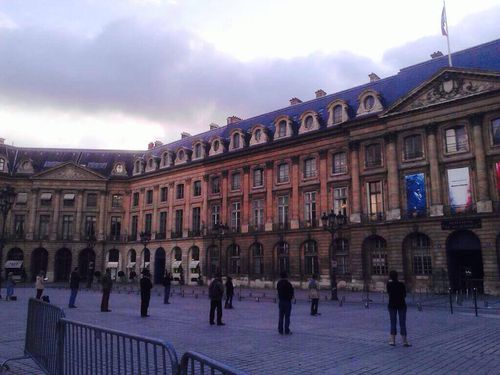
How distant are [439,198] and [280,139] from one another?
16748mm

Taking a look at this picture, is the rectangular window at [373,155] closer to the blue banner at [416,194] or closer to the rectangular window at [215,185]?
the blue banner at [416,194]

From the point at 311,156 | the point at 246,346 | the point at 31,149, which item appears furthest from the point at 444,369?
the point at 31,149

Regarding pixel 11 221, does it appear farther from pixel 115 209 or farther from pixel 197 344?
pixel 197 344

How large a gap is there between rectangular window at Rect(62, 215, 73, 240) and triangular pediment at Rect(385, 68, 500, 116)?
4351 cm

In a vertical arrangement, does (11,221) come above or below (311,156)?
below

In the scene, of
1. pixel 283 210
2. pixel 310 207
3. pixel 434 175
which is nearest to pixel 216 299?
pixel 434 175

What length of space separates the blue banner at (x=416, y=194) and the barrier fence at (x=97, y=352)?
98.3 ft

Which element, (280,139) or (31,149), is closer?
(280,139)

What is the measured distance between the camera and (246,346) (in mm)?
10594

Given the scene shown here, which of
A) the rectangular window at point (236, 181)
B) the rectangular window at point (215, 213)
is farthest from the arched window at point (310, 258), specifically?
the rectangular window at point (215, 213)

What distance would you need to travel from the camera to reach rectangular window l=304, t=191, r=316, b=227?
4022 centimetres

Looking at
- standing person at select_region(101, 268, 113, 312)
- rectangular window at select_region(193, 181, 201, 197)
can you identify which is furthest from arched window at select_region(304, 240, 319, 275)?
standing person at select_region(101, 268, 113, 312)

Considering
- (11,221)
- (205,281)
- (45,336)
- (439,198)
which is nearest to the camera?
(45,336)

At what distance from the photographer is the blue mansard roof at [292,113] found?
34.6m
